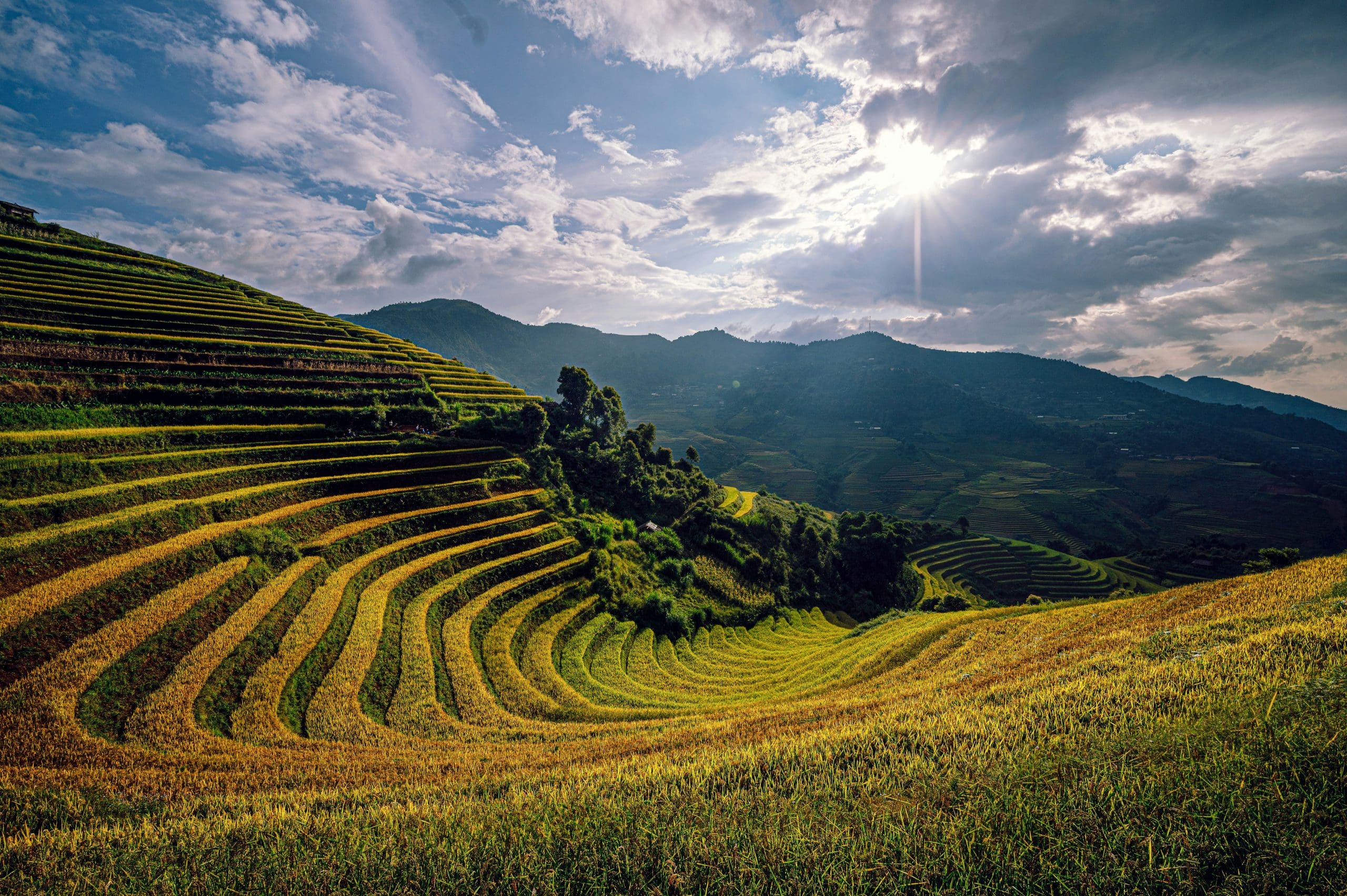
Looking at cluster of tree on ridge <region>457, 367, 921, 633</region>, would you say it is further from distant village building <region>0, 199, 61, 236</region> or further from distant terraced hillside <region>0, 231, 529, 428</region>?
distant village building <region>0, 199, 61, 236</region>

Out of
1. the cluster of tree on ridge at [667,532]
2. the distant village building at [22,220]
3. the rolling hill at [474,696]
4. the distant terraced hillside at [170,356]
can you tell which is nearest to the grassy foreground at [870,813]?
the rolling hill at [474,696]

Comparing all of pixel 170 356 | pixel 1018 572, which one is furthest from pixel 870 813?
pixel 1018 572

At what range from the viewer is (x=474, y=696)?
1545cm

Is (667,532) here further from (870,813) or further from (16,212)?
(16,212)

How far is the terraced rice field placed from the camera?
70688 millimetres

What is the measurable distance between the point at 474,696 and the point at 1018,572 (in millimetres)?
88370

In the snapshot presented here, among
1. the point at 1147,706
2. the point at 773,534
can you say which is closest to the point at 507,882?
the point at 1147,706

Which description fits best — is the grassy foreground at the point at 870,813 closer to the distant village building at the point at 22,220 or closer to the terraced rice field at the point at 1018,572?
the distant village building at the point at 22,220

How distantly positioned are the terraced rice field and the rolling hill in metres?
53.7

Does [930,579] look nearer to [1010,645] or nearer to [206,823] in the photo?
[1010,645]

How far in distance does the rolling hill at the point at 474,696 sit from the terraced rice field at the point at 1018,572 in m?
53.7

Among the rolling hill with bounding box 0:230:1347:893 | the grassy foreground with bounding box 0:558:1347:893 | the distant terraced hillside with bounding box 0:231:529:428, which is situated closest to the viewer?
the grassy foreground with bounding box 0:558:1347:893

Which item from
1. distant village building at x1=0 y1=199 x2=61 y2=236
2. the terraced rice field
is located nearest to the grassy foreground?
distant village building at x1=0 y1=199 x2=61 y2=236

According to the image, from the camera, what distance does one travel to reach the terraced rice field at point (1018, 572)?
70688 mm
